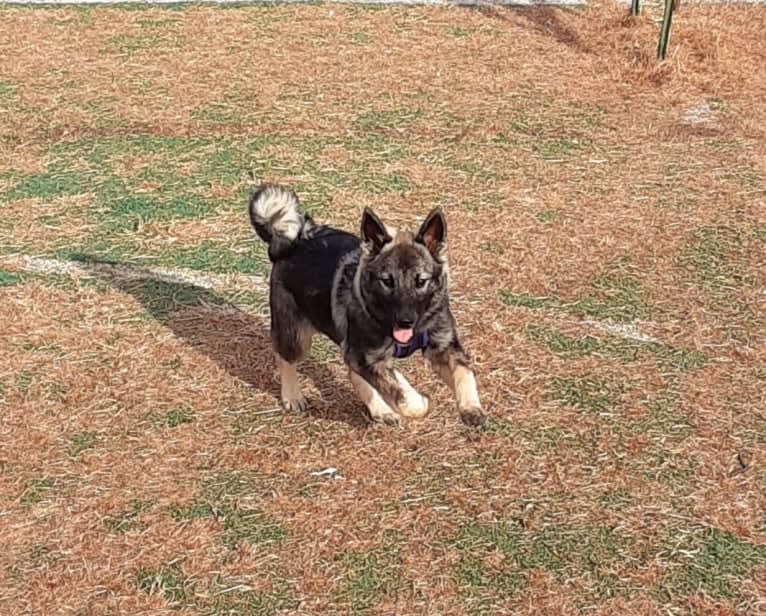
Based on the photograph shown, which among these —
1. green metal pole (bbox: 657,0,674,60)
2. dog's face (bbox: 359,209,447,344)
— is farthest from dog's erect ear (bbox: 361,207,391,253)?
green metal pole (bbox: 657,0,674,60)

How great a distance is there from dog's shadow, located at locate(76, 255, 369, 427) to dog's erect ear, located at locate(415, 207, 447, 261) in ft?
3.73

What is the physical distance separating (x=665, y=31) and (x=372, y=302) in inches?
319

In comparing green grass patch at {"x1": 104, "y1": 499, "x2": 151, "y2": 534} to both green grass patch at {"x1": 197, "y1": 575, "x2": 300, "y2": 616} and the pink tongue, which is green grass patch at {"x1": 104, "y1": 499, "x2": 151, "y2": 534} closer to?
green grass patch at {"x1": 197, "y1": 575, "x2": 300, "y2": 616}

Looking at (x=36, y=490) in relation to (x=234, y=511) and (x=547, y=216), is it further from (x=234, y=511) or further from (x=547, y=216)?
(x=547, y=216)

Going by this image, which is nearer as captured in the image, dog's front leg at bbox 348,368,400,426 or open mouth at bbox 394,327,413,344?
open mouth at bbox 394,327,413,344

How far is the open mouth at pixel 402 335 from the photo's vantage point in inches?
203

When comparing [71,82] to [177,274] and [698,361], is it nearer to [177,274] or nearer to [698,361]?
[177,274]

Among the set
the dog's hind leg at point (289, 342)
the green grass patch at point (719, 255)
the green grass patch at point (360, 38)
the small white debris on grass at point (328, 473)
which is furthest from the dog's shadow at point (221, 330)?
the green grass patch at point (360, 38)

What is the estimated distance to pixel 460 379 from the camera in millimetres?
5402

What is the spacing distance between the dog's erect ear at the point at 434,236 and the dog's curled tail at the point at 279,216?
2.98ft

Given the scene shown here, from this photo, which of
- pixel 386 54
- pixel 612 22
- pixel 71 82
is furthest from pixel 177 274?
pixel 612 22

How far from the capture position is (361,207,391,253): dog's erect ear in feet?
17.1

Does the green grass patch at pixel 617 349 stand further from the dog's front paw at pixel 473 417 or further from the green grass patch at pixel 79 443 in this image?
the green grass patch at pixel 79 443

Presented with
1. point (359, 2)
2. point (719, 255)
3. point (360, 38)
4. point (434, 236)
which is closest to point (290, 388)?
point (434, 236)
